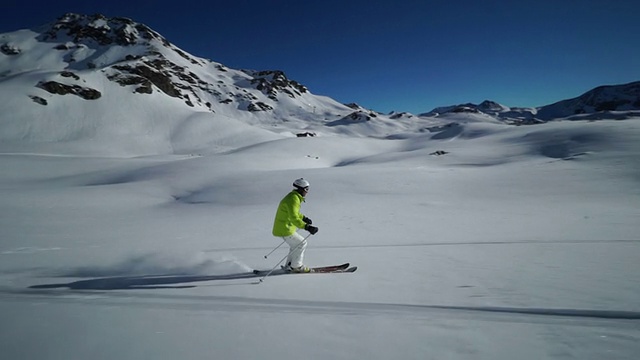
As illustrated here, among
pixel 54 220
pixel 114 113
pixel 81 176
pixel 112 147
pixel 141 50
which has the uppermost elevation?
pixel 141 50

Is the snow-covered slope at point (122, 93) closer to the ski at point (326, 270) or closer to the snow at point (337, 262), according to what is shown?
the snow at point (337, 262)

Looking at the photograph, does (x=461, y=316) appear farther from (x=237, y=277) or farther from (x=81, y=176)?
(x=81, y=176)

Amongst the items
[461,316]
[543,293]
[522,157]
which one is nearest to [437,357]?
[461,316]

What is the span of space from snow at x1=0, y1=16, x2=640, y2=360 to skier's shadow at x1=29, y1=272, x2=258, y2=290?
0.20 ft

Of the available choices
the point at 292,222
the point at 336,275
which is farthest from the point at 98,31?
the point at 336,275

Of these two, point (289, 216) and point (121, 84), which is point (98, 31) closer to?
point (121, 84)

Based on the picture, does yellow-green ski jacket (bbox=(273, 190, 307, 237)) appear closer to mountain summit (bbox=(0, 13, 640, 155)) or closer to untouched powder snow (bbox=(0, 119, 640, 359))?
untouched powder snow (bbox=(0, 119, 640, 359))

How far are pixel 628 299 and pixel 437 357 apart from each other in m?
3.73

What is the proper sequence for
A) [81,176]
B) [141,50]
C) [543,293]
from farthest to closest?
1. [141,50]
2. [81,176]
3. [543,293]

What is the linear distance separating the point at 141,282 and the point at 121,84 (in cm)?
9191

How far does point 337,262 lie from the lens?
733 cm

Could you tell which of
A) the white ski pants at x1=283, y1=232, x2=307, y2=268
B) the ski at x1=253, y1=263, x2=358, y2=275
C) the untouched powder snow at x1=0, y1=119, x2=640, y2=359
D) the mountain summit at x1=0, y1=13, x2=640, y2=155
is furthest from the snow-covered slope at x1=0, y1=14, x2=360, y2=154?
the white ski pants at x1=283, y1=232, x2=307, y2=268

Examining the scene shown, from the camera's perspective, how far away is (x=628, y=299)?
15.4 ft

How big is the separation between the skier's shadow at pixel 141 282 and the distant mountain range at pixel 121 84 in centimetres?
6464
